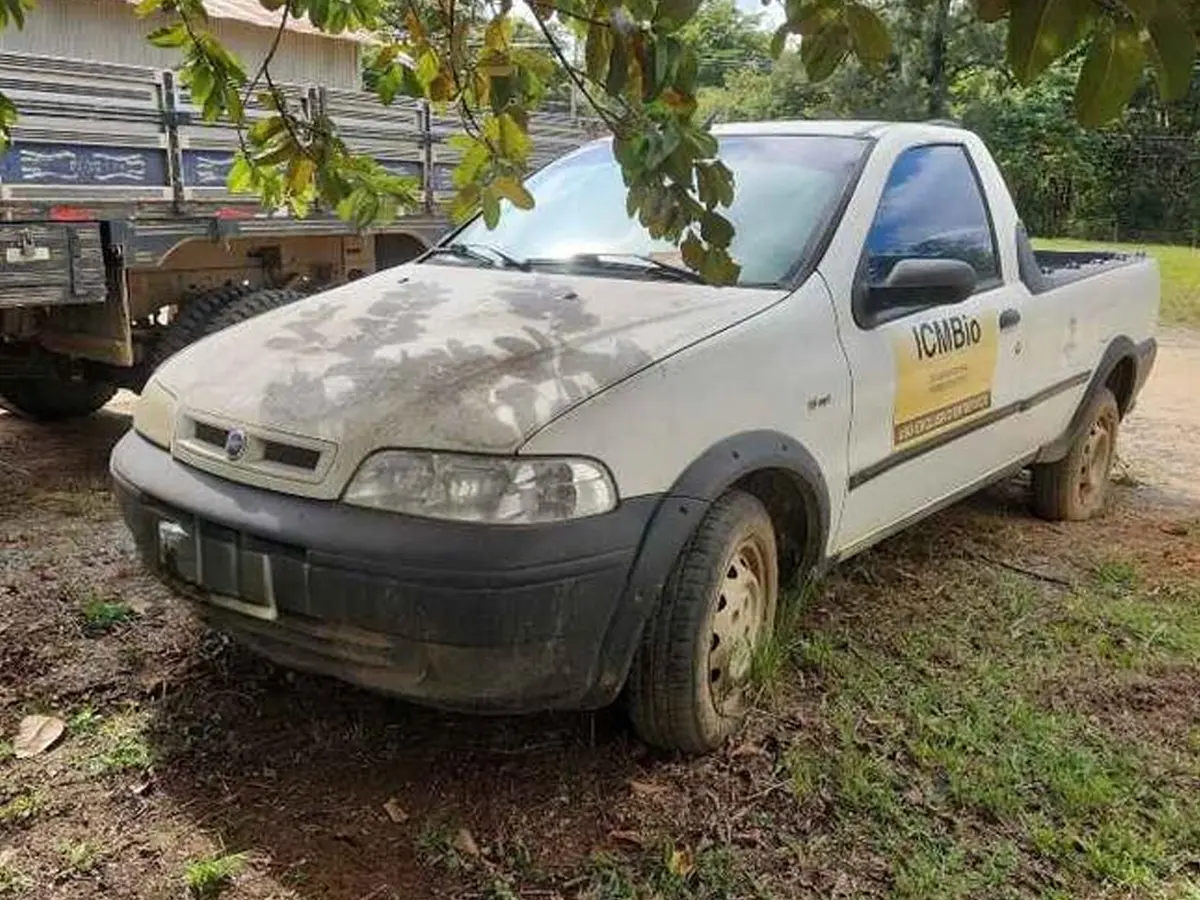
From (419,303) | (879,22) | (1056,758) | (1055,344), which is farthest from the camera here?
(1055,344)

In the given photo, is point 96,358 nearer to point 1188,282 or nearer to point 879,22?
Answer: point 879,22

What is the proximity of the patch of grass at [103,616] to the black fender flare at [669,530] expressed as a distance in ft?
5.88

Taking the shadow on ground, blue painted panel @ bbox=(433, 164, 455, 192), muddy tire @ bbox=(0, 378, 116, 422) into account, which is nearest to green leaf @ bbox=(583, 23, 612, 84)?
the shadow on ground

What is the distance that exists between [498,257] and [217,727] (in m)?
1.65

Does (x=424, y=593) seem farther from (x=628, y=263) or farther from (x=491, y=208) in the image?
(x=628, y=263)

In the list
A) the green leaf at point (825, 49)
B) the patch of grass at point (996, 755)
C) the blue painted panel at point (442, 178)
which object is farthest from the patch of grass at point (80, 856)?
the blue painted panel at point (442, 178)

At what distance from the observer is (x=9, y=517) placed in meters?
4.78

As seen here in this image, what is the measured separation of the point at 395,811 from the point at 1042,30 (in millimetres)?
2096

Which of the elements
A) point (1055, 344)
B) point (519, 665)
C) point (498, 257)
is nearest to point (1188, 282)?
point (1055, 344)

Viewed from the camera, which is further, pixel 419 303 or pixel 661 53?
pixel 419 303

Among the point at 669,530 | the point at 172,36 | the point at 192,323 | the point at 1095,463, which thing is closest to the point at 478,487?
the point at 669,530

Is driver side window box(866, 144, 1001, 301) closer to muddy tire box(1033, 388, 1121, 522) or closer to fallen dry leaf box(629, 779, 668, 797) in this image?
muddy tire box(1033, 388, 1121, 522)

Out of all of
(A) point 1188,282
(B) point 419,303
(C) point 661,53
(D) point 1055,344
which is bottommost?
(A) point 1188,282

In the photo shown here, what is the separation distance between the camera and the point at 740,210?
11.5 ft
